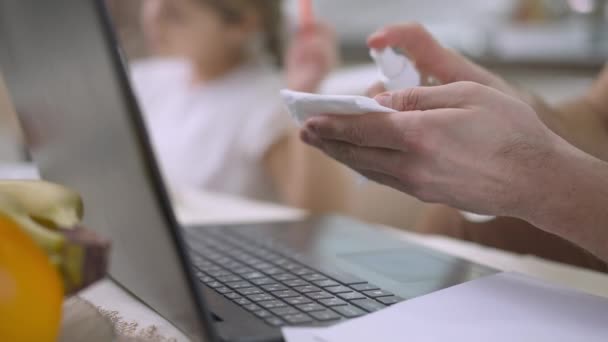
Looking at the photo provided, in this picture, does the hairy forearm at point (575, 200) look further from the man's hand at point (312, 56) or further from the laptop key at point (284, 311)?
the man's hand at point (312, 56)

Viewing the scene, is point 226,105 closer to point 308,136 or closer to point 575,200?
point 308,136

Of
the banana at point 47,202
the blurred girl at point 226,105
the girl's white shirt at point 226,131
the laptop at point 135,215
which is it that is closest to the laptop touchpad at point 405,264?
the laptop at point 135,215

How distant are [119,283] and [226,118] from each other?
101 centimetres

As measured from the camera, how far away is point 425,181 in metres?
0.46

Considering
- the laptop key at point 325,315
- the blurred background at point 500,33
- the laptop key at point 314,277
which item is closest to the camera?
the laptop key at point 325,315

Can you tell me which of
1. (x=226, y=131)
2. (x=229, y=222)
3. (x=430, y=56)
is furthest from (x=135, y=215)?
(x=226, y=131)

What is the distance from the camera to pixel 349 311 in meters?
0.45

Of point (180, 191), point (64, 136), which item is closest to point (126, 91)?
point (64, 136)

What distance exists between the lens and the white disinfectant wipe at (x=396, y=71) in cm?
64

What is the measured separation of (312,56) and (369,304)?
0.75 m

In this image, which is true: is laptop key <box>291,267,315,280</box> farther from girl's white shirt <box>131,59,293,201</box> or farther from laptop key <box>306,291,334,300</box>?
girl's white shirt <box>131,59,293,201</box>

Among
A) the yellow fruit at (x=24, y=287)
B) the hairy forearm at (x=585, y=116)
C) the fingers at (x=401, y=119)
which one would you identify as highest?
the fingers at (x=401, y=119)

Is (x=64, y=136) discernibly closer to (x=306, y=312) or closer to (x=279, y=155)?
(x=306, y=312)

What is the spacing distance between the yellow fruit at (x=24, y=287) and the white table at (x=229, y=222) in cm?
10
